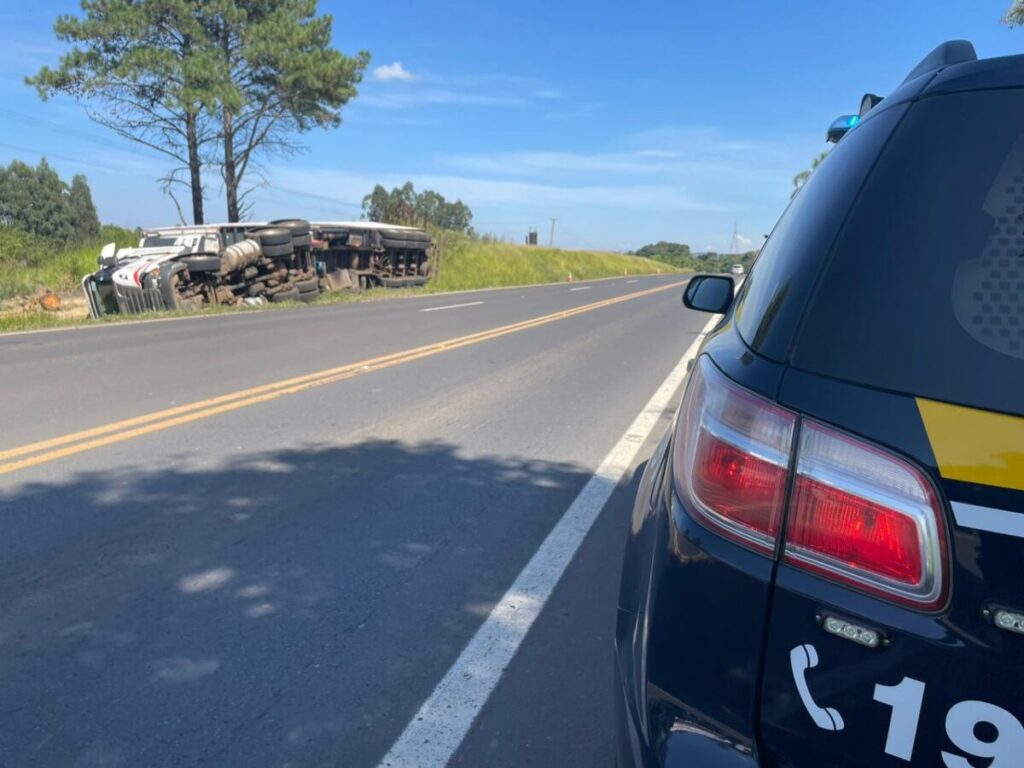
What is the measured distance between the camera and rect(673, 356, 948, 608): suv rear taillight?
1.26 meters

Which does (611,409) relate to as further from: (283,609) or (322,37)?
(322,37)

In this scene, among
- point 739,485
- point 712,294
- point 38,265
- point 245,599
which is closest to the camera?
point 739,485

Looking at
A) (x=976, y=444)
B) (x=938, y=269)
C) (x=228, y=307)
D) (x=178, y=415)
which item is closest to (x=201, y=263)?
(x=228, y=307)

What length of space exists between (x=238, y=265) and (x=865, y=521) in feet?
67.3

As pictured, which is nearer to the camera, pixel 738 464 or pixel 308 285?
pixel 738 464

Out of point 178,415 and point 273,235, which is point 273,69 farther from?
point 178,415

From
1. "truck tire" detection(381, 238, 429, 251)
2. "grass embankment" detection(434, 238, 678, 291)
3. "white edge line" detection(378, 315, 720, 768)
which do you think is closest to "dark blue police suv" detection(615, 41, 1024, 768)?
"white edge line" detection(378, 315, 720, 768)

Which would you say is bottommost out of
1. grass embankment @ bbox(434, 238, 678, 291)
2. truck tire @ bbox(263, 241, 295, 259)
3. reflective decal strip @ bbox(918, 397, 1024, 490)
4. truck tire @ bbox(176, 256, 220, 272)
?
grass embankment @ bbox(434, 238, 678, 291)

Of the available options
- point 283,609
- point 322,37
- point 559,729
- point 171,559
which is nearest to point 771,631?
point 559,729

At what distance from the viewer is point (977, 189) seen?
1.42 metres

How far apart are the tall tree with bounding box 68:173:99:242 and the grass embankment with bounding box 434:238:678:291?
39359 mm

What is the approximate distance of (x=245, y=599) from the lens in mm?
3469

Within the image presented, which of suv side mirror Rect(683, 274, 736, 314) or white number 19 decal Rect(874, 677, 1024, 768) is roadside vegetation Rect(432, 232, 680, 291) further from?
white number 19 decal Rect(874, 677, 1024, 768)

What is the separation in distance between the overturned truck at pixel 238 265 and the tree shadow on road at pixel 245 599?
13.9 meters
